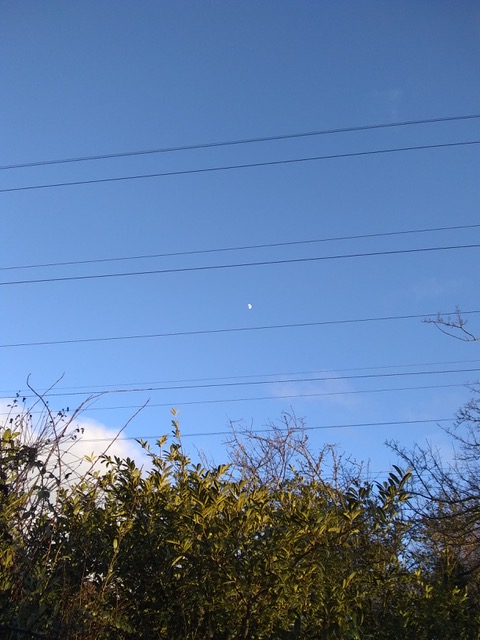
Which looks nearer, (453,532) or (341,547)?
(341,547)

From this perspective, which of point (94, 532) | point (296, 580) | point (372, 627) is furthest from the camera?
point (94, 532)

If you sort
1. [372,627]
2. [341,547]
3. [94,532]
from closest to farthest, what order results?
[341,547] < [372,627] < [94,532]

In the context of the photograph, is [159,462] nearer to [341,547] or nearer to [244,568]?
[244,568]

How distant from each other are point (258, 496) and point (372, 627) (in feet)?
3.39

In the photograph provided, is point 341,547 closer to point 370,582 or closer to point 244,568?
point 370,582

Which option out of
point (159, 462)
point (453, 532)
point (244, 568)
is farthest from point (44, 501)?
point (453, 532)

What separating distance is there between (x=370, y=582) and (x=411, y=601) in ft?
1.66

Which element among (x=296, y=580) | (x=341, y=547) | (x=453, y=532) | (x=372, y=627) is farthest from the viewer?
(x=453, y=532)

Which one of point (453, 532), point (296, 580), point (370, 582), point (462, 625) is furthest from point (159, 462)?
point (453, 532)

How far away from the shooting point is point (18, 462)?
3.18m

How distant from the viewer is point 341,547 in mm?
3258

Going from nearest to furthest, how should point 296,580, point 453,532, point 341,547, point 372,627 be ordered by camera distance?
1. point 296,580
2. point 341,547
3. point 372,627
4. point 453,532

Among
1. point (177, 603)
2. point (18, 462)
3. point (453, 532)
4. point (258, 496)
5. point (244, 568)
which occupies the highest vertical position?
point (453, 532)

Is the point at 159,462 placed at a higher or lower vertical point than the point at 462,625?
higher
